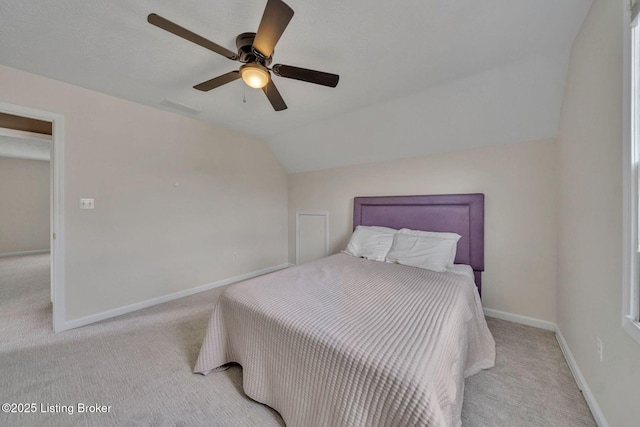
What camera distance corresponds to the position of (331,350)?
3.54 feet

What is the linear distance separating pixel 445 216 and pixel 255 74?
8.13 feet

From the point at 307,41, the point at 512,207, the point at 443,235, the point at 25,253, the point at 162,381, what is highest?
the point at 307,41

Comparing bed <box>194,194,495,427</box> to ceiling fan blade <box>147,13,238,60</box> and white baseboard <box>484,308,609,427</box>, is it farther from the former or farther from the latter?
ceiling fan blade <box>147,13,238,60</box>

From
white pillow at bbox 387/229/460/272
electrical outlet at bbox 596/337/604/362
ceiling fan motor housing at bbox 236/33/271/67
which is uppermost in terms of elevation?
ceiling fan motor housing at bbox 236/33/271/67

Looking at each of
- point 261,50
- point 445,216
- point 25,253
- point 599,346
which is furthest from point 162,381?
point 25,253

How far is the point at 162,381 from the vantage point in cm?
160

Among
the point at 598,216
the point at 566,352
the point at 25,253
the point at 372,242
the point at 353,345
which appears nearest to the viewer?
the point at 353,345

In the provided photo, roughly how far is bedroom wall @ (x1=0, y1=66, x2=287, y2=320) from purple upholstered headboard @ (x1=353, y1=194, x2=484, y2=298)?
2.23 metres

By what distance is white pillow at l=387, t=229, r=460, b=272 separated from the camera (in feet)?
7.82

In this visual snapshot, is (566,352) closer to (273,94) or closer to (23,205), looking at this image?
(273,94)

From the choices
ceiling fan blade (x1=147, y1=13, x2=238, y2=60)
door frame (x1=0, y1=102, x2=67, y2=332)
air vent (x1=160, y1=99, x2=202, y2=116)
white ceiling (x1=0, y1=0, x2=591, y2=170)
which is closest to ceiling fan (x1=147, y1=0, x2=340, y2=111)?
ceiling fan blade (x1=147, y1=13, x2=238, y2=60)

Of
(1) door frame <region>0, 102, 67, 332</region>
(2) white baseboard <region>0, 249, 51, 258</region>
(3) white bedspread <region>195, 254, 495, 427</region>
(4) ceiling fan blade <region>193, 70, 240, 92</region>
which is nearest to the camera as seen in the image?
(3) white bedspread <region>195, 254, 495, 427</region>

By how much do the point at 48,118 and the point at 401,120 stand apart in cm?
361

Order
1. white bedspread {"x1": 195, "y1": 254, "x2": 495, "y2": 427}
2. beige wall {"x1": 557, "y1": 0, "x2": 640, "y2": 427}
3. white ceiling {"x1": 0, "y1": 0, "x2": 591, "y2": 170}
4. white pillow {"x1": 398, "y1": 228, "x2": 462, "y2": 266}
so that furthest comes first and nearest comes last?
white pillow {"x1": 398, "y1": 228, "x2": 462, "y2": 266}
white ceiling {"x1": 0, "y1": 0, "x2": 591, "y2": 170}
beige wall {"x1": 557, "y1": 0, "x2": 640, "y2": 427}
white bedspread {"x1": 195, "y1": 254, "x2": 495, "y2": 427}
